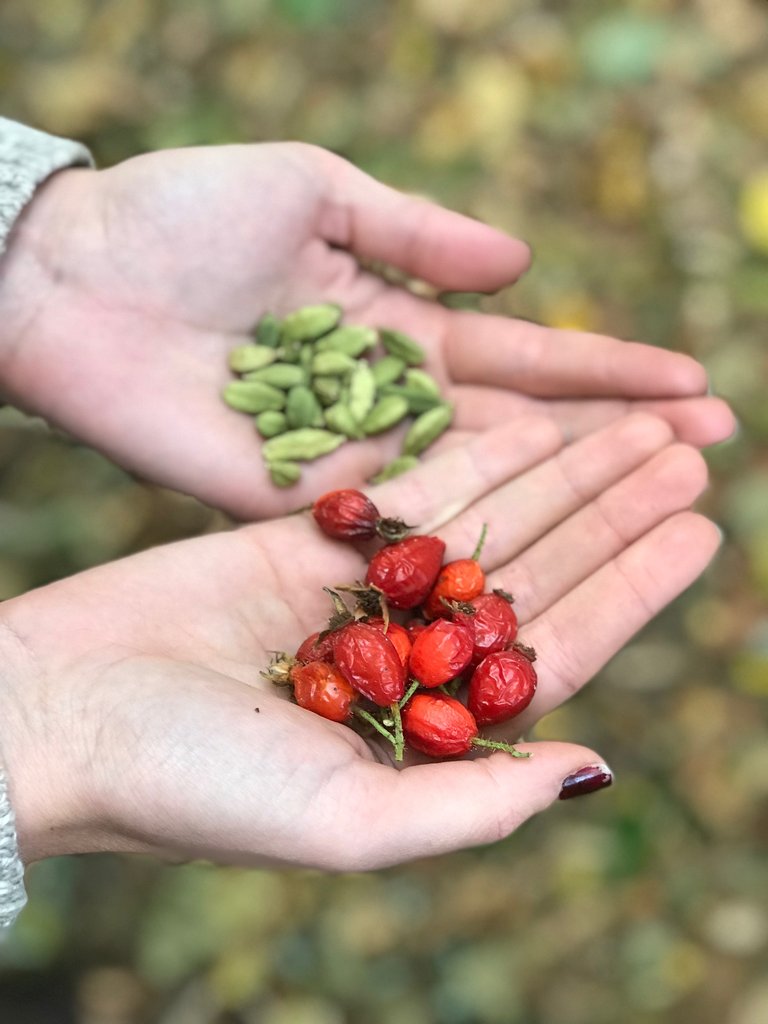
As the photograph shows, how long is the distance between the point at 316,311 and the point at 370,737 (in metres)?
1.12

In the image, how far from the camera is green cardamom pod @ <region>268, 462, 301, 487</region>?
7.73ft

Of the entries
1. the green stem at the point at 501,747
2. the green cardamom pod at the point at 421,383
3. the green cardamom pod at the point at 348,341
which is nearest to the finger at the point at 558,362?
the green cardamom pod at the point at 421,383

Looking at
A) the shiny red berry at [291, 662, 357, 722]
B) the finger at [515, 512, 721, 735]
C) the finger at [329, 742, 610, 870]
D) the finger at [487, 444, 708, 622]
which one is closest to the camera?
the finger at [329, 742, 610, 870]

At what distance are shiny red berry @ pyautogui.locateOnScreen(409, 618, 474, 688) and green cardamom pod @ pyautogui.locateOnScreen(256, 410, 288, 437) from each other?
29.8 inches

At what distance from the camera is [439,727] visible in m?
1.79

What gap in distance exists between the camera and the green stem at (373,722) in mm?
1739

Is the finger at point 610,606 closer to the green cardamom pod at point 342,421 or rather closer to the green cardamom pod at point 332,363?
the green cardamom pod at point 342,421

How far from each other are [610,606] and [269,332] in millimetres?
1088

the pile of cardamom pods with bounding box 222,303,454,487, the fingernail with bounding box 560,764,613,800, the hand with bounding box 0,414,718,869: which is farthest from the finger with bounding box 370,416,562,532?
the fingernail with bounding box 560,764,613,800

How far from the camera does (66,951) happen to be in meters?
2.69

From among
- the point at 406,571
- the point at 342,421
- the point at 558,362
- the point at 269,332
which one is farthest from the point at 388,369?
the point at 406,571

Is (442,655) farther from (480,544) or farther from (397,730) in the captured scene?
(480,544)

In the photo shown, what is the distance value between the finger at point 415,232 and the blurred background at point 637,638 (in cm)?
18

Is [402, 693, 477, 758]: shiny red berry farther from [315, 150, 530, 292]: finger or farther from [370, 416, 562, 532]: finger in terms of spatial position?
[315, 150, 530, 292]: finger
